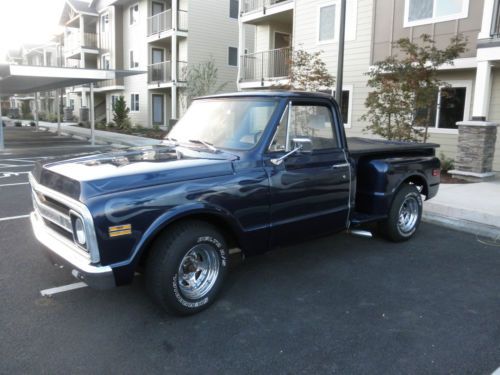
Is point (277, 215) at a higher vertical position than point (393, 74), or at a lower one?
lower

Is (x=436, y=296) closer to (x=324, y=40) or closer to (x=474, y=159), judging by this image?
(x=474, y=159)

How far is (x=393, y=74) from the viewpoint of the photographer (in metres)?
10.8

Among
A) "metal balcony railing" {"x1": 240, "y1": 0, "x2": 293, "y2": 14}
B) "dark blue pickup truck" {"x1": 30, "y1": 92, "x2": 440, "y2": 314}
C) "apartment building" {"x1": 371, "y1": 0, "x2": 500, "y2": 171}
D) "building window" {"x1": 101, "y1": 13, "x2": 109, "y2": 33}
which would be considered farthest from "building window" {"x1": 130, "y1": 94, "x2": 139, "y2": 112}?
"dark blue pickup truck" {"x1": 30, "y1": 92, "x2": 440, "y2": 314}

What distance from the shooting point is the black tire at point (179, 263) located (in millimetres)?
3467

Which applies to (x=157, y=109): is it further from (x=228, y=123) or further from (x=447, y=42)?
(x=228, y=123)

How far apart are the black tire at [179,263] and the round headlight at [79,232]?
1.77 ft

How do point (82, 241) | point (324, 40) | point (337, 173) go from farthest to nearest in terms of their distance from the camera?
point (324, 40) → point (337, 173) → point (82, 241)

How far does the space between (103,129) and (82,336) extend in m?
27.8

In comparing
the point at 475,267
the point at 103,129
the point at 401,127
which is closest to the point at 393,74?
the point at 401,127

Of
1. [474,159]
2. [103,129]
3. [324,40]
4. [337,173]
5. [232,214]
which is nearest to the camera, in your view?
[232,214]

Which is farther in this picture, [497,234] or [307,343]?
[497,234]

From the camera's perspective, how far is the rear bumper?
3191 mm

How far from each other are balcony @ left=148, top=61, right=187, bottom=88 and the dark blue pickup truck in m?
21.4

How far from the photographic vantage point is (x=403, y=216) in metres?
5.92
